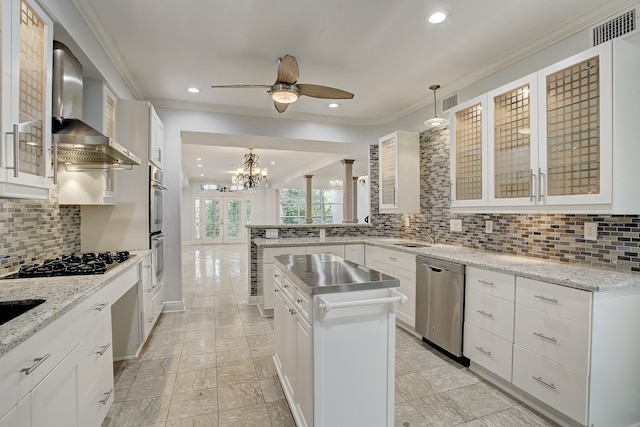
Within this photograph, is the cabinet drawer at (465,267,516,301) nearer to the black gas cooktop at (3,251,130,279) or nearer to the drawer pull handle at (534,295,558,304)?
the drawer pull handle at (534,295,558,304)

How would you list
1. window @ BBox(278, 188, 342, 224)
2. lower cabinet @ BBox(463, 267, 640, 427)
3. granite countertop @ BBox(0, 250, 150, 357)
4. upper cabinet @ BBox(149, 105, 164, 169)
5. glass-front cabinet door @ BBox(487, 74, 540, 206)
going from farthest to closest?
window @ BBox(278, 188, 342, 224)
upper cabinet @ BBox(149, 105, 164, 169)
glass-front cabinet door @ BBox(487, 74, 540, 206)
lower cabinet @ BBox(463, 267, 640, 427)
granite countertop @ BBox(0, 250, 150, 357)

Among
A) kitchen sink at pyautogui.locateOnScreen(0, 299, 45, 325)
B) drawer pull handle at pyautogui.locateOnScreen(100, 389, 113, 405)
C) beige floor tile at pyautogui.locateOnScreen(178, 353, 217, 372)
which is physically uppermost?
kitchen sink at pyautogui.locateOnScreen(0, 299, 45, 325)

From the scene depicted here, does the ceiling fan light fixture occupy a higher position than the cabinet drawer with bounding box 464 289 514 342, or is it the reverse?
the ceiling fan light fixture

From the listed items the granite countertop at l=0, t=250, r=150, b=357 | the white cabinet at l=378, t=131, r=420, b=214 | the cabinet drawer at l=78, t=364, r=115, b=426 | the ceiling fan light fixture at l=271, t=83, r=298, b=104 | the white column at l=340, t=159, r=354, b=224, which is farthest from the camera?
the white column at l=340, t=159, r=354, b=224

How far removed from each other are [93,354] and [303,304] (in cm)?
115

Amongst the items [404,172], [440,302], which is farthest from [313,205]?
[440,302]

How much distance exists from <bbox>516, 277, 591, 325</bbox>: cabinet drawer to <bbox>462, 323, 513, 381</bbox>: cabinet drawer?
387 mm

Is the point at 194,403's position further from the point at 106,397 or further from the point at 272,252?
the point at 272,252

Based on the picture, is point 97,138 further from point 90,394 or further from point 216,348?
point 216,348

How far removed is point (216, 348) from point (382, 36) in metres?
3.17

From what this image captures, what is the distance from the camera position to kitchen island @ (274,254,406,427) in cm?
159

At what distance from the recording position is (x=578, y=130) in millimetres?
2070

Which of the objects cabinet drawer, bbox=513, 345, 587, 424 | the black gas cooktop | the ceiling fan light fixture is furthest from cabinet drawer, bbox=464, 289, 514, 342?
the black gas cooktop

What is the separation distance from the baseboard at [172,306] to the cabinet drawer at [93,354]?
7.46 feet
